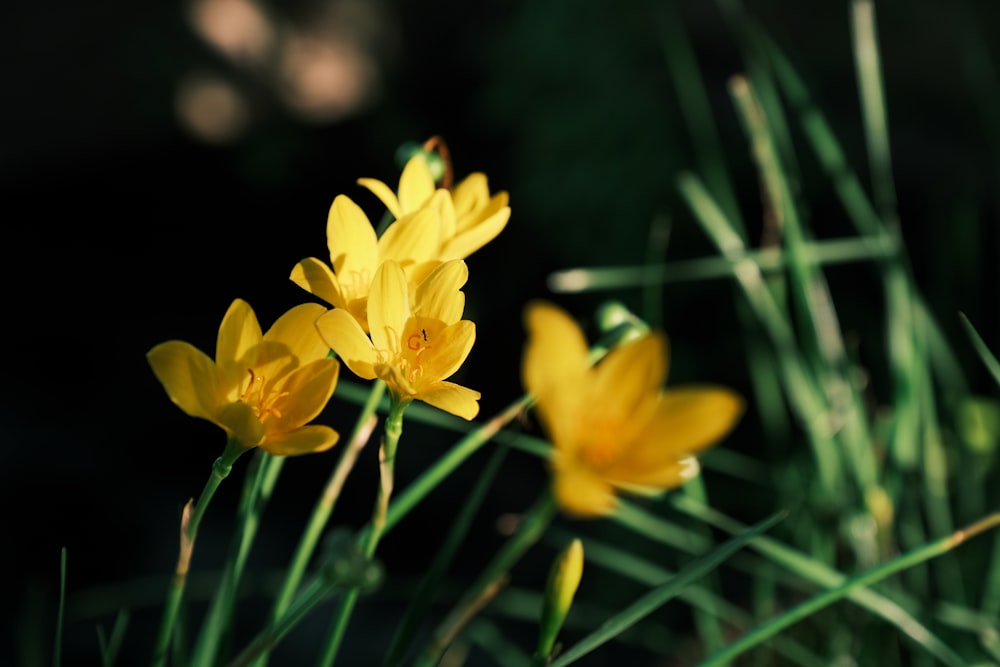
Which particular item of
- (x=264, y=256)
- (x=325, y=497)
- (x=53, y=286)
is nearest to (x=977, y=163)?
(x=264, y=256)

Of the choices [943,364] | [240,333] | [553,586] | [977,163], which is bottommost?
[977,163]

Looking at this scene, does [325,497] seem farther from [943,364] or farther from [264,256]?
[264,256]

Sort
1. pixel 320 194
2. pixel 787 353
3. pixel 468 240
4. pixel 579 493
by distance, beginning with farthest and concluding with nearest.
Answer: pixel 320 194 → pixel 787 353 → pixel 468 240 → pixel 579 493

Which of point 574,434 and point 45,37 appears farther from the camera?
point 45,37

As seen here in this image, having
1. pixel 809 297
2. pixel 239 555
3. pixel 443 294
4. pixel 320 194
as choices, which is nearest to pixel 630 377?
pixel 443 294

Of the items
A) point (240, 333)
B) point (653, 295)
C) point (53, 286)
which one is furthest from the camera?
point (53, 286)

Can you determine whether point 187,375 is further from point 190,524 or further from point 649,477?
point 649,477

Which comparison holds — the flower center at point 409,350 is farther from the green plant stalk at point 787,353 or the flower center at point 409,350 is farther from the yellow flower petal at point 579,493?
the green plant stalk at point 787,353
